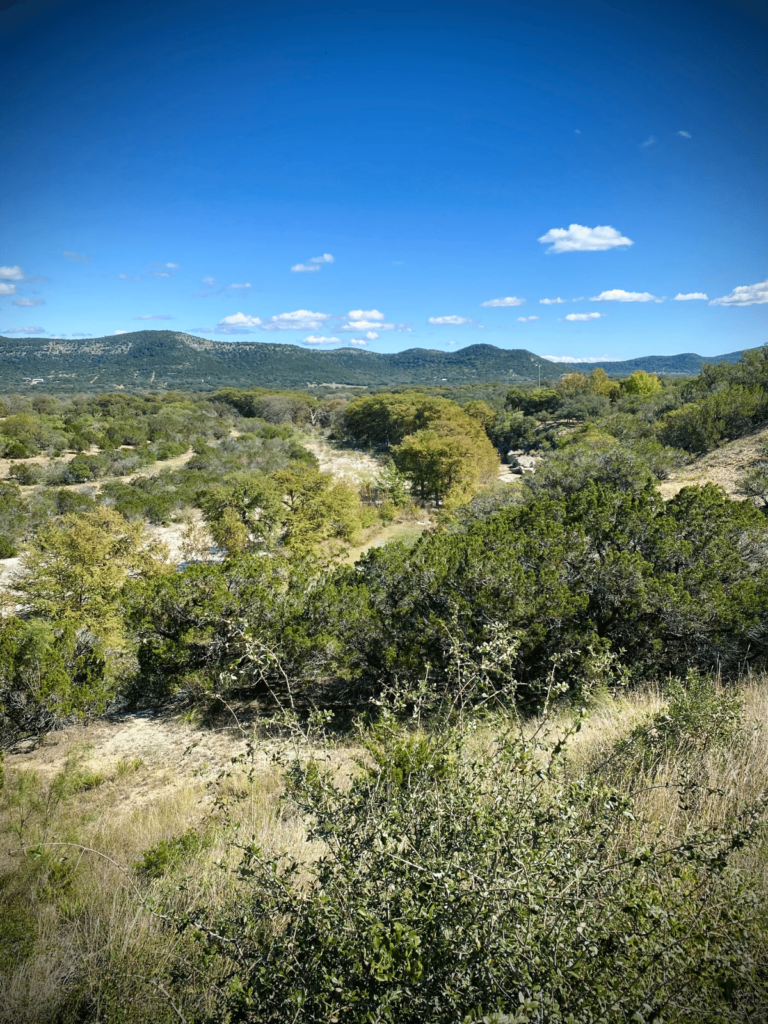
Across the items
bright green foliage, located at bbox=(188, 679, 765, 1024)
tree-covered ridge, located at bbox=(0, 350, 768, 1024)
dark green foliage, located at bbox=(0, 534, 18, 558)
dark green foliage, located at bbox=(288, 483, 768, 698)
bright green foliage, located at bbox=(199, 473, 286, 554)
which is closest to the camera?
bright green foliage, located at bbox=(188, 679, 765, 1024)

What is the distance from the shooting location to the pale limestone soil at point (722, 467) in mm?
22812

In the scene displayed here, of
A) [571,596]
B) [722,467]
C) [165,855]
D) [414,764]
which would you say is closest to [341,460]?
[722,467]

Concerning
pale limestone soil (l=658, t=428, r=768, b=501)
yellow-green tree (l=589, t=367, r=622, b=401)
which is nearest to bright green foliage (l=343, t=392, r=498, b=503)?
pale limestone soil (l=658, t=428, r=768, b=501)

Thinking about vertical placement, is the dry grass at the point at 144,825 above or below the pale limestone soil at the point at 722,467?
below

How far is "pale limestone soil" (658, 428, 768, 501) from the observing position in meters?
22.8

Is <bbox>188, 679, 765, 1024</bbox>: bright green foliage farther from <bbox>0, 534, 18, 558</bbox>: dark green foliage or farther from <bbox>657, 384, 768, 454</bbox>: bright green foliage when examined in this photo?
<bbox>657, 384, 768, 454</bbox>: bright green foliage

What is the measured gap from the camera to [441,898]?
194cm

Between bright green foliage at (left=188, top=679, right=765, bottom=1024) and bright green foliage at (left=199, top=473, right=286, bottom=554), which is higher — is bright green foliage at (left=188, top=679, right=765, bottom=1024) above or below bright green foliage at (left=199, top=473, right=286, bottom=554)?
above

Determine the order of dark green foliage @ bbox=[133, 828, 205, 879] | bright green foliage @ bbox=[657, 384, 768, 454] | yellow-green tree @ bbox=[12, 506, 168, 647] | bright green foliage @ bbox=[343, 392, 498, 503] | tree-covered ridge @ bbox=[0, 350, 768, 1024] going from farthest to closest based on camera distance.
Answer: bright green foliage @ bbox=[343, 392, 498, 503]
bright green foliage @ bbox=[657, 384, 768, 454]
yellow-green tree @ bbox=[12, 506, 168, 647]
dark green foliage @ bbox=[133, 828, 205, 879]
tree-covered ridge @ bbox=[0, 350, 768, 1024]

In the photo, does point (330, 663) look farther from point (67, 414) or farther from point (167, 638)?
point (67, 414)

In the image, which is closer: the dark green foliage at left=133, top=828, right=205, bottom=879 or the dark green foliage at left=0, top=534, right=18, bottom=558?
the dark green foliage at left=133, top=828, right=205, bottom=879

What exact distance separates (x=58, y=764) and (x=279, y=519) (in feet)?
52.9

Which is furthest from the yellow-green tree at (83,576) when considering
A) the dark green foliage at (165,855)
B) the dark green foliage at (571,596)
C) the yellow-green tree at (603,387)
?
the yellow-green tree at (603,387)

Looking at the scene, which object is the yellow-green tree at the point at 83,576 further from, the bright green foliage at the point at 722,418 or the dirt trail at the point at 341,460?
the bright green foliage at the point at 722,418
